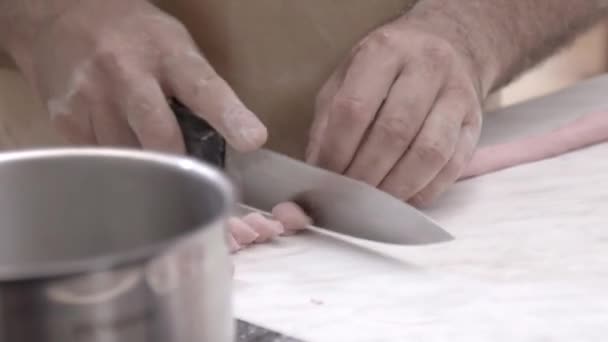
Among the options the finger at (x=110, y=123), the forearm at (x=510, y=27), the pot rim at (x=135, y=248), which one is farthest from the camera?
the forearm at (x=510, y=27)

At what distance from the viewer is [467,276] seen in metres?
0.71

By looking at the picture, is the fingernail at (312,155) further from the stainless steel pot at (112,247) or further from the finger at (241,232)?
the stainless steel pot at (112,247)

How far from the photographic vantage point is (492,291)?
2.24 ft

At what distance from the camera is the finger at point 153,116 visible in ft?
2.67

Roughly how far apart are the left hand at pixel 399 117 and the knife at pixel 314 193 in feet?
0.16

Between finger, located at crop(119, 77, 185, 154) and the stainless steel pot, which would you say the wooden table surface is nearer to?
finger, located at crop(119, 77, 185, 154)

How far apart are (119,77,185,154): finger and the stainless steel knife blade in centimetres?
7

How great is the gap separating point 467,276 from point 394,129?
0.18 m

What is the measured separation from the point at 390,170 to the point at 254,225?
5.8 inches

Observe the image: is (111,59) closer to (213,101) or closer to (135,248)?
(213,101)

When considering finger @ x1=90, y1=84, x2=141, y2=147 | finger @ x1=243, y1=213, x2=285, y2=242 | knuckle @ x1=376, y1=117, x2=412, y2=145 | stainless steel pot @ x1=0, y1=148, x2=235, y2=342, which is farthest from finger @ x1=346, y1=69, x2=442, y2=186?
stainless steel pot @ x1=0, y1=148, x2=235, y2=342

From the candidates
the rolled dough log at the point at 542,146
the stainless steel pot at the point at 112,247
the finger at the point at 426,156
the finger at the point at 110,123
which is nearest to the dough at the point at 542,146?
the rolled dough log at the point at 542,146

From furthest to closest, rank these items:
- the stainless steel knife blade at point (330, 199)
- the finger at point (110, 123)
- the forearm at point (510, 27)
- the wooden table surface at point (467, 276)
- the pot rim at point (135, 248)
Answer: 1. the forearm at point (510, 27)
2. the finger at point (110, 123)
3. the stainless steel knife blade at point (330, 199)
4. the wooden table surface at point (467, 276)
5. the pot rim at point (135, 248)

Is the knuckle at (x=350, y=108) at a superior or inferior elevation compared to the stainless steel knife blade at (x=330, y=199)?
superior
